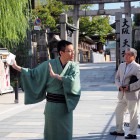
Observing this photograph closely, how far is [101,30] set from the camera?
147 feet

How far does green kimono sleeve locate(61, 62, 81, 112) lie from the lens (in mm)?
4242

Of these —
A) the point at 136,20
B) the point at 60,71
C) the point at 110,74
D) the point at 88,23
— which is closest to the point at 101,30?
the point at 88,23

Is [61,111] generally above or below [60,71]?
below

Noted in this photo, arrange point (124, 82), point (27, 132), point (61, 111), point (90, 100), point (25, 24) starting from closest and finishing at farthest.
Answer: point (61, 111) → point (124, 82) → point (27, 132) → point (90, 100) → point (25, 24)

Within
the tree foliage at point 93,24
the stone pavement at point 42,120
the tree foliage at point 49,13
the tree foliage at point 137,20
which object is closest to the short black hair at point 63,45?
the stone pavement at point 42,120

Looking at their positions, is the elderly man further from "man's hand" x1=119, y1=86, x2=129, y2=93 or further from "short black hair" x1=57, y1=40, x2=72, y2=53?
"short black hair" x1=57, y1=40, x2=72, y2=53

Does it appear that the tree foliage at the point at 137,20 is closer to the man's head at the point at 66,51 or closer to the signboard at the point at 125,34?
the signboard at the point at 125,34

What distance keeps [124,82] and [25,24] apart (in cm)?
774

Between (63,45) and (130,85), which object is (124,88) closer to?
(130,85)

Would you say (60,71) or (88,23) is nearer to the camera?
(60,71)

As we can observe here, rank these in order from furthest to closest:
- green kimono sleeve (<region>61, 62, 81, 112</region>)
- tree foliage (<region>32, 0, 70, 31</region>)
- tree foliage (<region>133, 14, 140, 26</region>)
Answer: tree foliage (<region>133, 14, 140, 26</region>)
tree foliage (<region>32, 0, 70, 31</region>)
green kimono sleeve (<region>61, 62, 81, 112</region>)

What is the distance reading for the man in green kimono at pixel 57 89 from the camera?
4.31 meters

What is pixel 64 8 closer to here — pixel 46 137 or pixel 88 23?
pixel 88 23

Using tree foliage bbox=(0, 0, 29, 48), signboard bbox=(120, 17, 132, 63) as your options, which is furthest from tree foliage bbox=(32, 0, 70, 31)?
tree foliage bbox=(0, 0, 29, 48)
